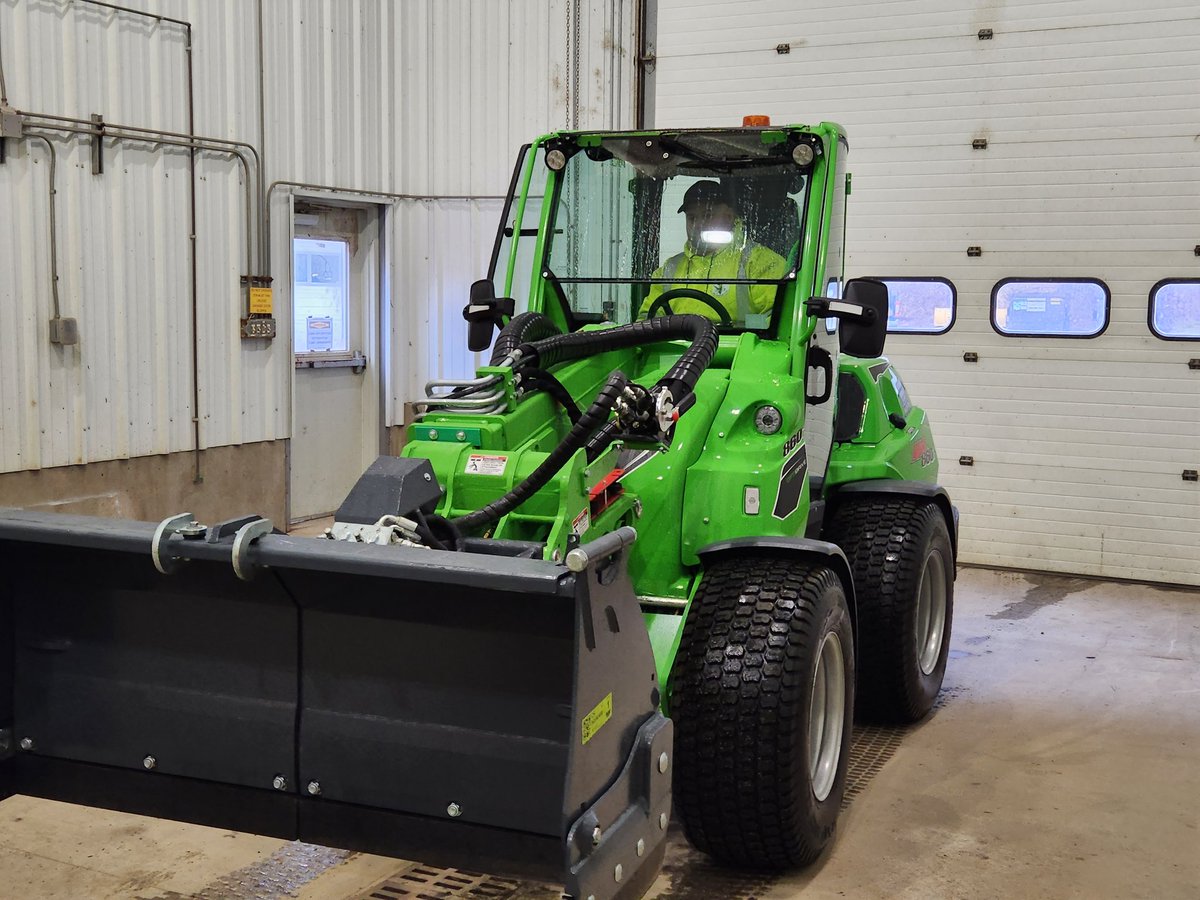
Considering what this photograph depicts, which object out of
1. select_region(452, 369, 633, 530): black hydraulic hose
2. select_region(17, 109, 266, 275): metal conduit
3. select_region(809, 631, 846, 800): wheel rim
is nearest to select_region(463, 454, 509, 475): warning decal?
select_region(452, 369, 633, 530): black hydraulic hose

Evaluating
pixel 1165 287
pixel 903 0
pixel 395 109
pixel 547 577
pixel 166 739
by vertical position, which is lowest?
pixel 166 739

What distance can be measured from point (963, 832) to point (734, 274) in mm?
2102

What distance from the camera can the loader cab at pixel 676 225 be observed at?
4676 mm

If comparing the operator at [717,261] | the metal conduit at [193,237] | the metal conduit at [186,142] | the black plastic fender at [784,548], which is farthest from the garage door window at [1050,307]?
the metal conduit at [193,237]

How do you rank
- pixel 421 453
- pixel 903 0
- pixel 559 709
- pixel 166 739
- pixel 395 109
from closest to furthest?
1. pixel 559 709
2. pixel 166 739
3. pixel 421 453
4. pixel 903 0
5. pixel 395 109

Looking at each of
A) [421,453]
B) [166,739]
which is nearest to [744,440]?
[421,453]

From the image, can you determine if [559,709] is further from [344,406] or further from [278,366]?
[344,406]

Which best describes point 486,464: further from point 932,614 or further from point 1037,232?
point 1037,232

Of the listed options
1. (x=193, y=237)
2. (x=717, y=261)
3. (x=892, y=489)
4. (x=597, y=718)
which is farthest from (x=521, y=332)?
(x=193, y=237)

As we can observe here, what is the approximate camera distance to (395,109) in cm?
919

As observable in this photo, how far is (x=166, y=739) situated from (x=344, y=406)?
6.40 meters

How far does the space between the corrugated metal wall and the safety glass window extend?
0.35m

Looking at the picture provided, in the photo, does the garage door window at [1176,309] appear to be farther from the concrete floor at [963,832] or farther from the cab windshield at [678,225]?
the cab windshield at [678,225]

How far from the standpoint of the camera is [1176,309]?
7961mm
